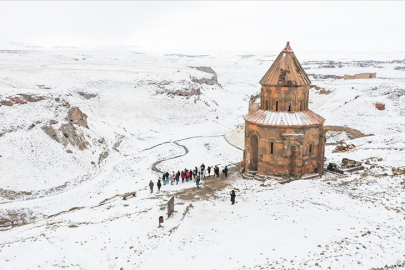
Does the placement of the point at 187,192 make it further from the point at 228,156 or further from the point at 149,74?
the point at 149,74

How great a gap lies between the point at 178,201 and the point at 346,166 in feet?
42.6

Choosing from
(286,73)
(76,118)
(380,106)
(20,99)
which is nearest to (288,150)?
(286,73)

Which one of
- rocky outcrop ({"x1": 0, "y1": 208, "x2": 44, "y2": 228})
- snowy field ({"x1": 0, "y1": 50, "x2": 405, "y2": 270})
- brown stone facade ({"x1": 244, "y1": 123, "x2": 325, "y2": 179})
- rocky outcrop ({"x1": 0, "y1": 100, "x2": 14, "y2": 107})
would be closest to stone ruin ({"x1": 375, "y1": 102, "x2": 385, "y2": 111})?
snowy field ({"x1": 0, "y1": 50, "x2": 405, "y2": 270})

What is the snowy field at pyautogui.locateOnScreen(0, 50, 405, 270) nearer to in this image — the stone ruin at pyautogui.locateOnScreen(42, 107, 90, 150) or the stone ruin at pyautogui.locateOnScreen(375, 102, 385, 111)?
the stone ruin at pyautogui.locateOnScreen(42, 107, 90, 150)

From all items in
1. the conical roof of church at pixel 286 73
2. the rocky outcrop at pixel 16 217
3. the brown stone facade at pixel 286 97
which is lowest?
the rocky outcrop at pixel 16 217

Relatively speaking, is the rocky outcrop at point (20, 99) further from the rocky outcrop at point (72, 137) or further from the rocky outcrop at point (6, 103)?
the rocky outcrop at point (72, 137)

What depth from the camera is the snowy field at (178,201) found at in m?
12.8

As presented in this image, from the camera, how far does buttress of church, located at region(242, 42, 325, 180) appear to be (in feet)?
70.3

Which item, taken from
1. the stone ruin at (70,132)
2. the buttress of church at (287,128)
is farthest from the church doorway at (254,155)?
the stone ruin at (70,132)

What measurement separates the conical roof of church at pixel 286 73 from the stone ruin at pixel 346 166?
6.54 metres

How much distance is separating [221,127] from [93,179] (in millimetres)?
25929

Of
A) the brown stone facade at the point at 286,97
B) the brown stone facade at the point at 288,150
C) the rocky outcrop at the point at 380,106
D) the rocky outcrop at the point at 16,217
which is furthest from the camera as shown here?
the rocky outcrop at the point at 380,106

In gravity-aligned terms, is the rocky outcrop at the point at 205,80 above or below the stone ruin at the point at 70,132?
above

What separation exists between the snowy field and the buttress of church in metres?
1.43
